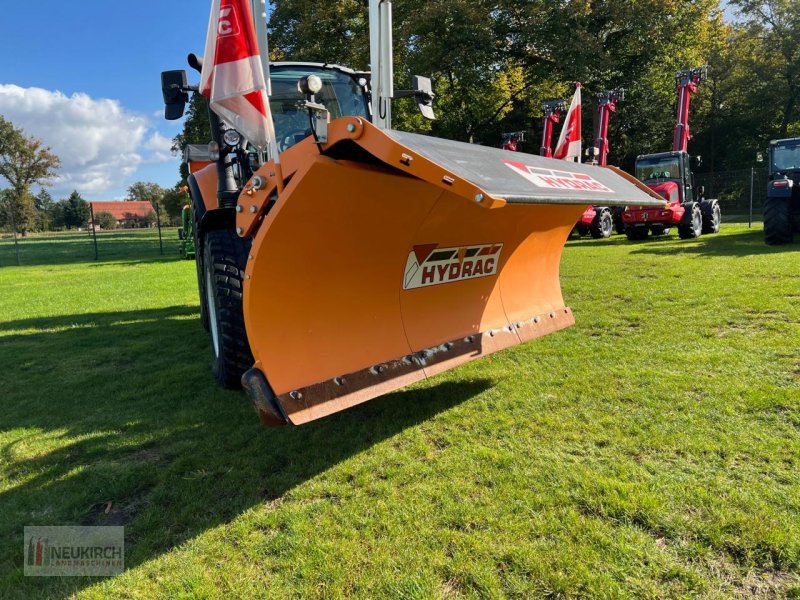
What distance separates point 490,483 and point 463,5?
21293mm

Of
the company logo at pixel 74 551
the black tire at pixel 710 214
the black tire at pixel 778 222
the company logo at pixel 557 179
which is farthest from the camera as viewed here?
the black tire at pixel 710 214

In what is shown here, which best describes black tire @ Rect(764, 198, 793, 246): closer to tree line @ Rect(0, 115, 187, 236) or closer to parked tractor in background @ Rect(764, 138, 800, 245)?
parked tractor in background @ Rect(764, 138, 800, 245)

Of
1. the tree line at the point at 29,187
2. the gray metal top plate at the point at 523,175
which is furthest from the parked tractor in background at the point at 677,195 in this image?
the tree line at the point at 29,187

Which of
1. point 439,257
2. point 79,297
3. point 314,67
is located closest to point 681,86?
point 314,67

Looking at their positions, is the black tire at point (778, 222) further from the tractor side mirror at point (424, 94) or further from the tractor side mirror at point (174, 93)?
the tractor side mirror at point (174, 93)

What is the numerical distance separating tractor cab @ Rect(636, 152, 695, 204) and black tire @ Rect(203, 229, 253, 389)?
513 inches

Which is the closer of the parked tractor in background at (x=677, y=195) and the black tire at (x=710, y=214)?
the parked tractor in background at (x=677, y=195)

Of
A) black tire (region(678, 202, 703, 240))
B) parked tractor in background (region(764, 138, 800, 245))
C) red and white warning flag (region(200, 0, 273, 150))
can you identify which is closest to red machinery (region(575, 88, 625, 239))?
black tire (region(678, 202, 703, 240))

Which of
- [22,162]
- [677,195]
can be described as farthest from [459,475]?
[22,162]

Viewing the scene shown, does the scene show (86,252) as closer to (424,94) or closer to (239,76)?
(424,94)

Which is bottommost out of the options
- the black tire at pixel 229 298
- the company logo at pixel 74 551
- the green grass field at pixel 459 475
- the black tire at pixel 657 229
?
the company logo at pixel 74 551

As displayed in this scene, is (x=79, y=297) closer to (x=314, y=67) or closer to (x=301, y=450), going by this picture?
(x=314, y=67)

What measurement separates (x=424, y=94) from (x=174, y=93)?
1.86 meters

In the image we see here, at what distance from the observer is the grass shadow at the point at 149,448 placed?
97.3 inches
